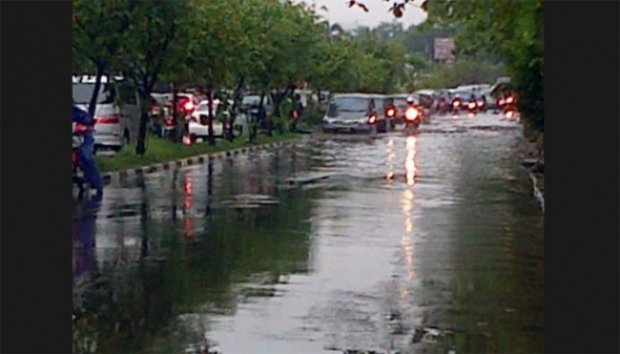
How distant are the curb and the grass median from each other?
17 centimetres

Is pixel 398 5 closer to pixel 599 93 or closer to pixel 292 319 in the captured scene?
pixel 292 319

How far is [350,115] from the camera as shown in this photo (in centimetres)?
5591

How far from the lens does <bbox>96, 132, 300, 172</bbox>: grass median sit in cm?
2941

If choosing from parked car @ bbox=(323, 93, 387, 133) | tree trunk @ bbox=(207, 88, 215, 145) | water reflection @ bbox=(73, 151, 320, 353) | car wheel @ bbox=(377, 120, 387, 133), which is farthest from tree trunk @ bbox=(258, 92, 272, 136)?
A: water reflection @ bbox=(73, 151, 320, 353)

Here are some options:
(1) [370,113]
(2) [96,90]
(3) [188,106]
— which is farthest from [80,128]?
(1) [370,113]

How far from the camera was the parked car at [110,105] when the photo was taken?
99.5 ft

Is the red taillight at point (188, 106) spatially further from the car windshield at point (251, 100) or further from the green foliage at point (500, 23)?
the green foliage at point (500, 23)

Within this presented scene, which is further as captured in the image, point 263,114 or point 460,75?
point 460,75

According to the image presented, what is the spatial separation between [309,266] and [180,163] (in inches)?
713

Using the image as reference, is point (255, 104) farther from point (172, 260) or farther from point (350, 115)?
point (172, 260)

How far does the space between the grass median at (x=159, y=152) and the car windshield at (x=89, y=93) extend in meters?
1.18

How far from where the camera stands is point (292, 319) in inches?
460

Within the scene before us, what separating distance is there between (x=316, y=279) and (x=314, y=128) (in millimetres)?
43646

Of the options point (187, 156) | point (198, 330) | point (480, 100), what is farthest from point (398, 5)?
point (480, 100)
